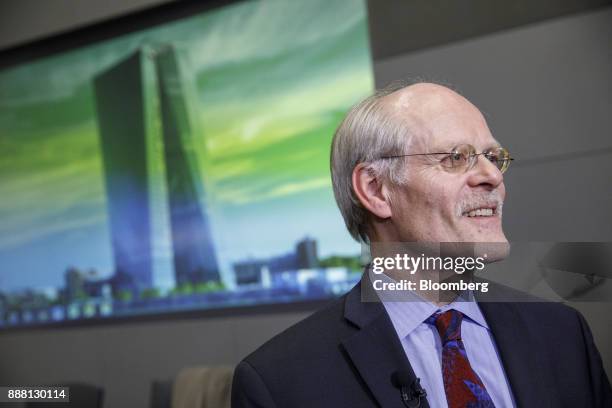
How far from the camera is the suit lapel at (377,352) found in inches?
44.8

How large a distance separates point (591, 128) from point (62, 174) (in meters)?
3.44

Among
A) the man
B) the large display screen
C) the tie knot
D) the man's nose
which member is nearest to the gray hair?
the man

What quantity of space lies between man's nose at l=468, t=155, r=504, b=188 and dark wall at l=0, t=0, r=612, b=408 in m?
0.16

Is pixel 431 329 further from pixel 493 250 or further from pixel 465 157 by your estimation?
pixel 465 157

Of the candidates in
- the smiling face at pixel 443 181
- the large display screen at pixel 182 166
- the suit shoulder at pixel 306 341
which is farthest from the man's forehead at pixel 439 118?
the large display screen at pixel 182 166

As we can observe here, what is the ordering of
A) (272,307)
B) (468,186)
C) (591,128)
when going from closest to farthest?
1. (468,186)
2. (591,128)
3. (272,307)

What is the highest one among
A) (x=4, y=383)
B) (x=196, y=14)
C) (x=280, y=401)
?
(x=196, y=14)

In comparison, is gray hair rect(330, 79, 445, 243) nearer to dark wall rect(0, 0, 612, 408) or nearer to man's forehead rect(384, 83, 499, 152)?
man's forehead rect(384, 83, 499, 152)

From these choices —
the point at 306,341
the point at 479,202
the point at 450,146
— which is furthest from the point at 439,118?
the point at 306,341

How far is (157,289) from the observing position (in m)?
4.27

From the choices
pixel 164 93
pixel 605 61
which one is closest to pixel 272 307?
pixel 164 93

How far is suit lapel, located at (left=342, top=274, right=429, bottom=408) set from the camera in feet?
3.74

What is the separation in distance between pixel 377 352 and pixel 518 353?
9.7 inches

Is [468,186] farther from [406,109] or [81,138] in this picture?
[81,138]
